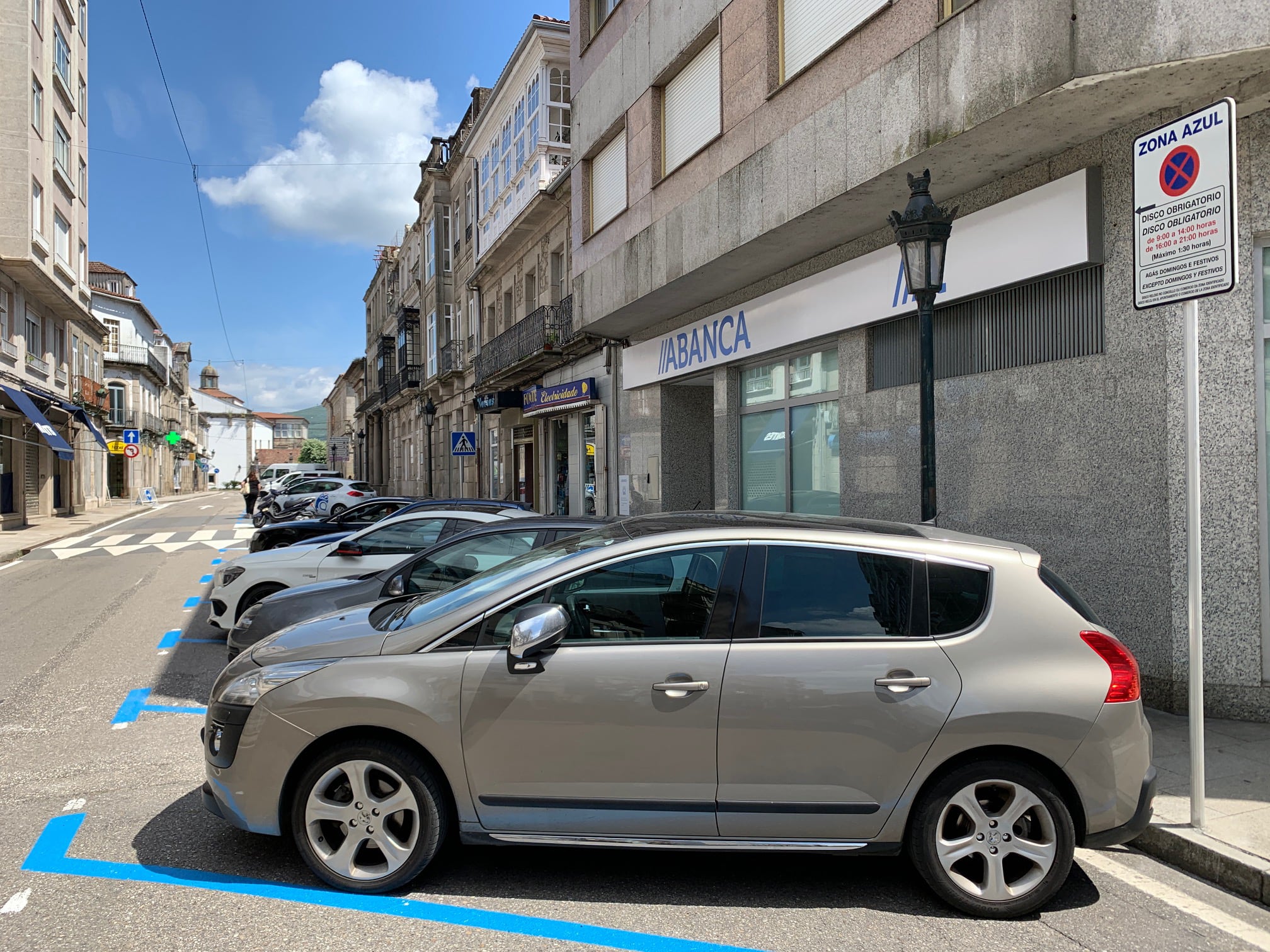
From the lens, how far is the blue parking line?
3238 mm

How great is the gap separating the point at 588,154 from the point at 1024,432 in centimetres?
1107

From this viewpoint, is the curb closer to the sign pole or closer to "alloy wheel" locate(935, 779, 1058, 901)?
the sign pole

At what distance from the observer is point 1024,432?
7.60 meters

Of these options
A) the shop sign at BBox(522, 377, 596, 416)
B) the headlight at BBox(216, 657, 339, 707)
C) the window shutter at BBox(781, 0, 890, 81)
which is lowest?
the headlight at BBox(216, 657, 339, 707)

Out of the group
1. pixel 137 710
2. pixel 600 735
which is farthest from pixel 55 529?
pixel 600 735

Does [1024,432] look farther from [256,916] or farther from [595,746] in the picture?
[256,916]

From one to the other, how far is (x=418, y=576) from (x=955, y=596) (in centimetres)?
441

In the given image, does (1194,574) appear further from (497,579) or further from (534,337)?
(534,337)

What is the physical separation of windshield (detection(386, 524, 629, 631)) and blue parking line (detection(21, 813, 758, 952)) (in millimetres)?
1107

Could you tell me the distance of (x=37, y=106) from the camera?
28938 mm

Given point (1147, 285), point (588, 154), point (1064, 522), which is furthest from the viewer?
point (588, 154)

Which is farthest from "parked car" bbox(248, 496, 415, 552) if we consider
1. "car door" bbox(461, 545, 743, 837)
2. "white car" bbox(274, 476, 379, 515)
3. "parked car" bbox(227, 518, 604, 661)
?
"white car" bbox(274, 476, 379, 515)

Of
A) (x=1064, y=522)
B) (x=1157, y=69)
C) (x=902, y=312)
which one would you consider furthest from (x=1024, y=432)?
(x=1157, y=69)

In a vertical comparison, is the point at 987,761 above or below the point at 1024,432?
below
